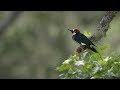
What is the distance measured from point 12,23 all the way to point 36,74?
1505 millimetres

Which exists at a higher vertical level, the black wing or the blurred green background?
the blurred green background

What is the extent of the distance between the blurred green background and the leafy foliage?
34.2 feet

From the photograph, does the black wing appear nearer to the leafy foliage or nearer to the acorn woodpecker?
the acorn woodpecker

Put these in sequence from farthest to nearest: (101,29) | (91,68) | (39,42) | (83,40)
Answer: (39,42)
(101,29)
(83,40)
(91,68)

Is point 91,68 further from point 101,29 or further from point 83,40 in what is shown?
point 101,29

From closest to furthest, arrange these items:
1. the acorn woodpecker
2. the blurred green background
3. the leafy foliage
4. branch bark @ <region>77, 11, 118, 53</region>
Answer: the leafy foliage
the acorn woodpecker
branch bark @ <region>77, 11, 118, 53</region>
the blurred green background

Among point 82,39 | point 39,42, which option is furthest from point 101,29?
point 39,42

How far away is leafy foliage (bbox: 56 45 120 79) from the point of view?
309 centimetres

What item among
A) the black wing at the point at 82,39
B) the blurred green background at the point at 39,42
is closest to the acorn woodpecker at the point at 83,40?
the black wing at the point at 82,39

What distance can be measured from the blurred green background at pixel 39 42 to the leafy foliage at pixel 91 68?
1043 centimetres

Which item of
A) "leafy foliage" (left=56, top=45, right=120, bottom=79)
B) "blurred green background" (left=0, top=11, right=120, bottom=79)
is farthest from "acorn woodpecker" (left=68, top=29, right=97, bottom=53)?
"blurred green background" (left=0, top=11, right=120, bottom=79)

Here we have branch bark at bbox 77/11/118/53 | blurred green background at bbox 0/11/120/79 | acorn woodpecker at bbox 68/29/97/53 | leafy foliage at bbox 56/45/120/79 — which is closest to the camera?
leafy foliage at bbox 56/45/120/79

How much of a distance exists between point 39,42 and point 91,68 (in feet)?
43.2

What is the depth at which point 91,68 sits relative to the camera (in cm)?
315
